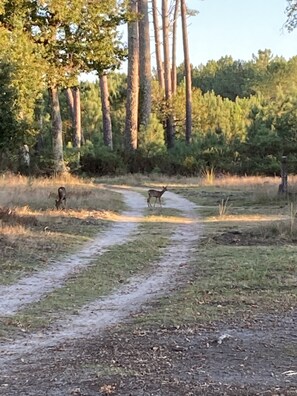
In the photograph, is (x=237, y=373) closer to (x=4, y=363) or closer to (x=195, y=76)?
(x=4, y=363)

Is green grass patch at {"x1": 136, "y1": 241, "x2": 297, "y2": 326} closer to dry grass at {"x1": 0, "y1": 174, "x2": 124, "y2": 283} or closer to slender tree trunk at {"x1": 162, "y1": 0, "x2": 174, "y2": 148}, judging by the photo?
dry grass at {"x1": 0, "y1": 174, "x2": 124, "y2": 283}

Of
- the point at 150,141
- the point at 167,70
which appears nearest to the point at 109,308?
the point at 150,141

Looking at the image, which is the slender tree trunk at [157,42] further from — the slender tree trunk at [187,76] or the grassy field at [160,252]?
the grassy field at [160,252]

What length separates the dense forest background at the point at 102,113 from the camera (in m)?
17.2

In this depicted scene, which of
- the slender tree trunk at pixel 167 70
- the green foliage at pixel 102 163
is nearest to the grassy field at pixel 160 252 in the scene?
the green foliage at pixel 102 163

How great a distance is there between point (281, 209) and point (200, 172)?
1696 cm

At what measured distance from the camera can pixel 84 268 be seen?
31.8 ft

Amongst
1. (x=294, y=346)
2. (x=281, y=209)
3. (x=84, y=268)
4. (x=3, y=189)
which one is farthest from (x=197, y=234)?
(x=3, y=189)

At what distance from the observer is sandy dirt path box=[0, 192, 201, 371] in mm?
5705

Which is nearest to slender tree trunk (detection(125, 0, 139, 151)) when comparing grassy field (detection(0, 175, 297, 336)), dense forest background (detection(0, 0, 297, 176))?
dense forest background (detection(0, 0, 297, 176))

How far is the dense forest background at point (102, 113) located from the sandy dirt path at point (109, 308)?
5706 millimetres

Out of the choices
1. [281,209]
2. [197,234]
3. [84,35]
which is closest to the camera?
[197,234]

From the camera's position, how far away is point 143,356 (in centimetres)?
517

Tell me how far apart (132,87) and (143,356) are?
29.8 metres
